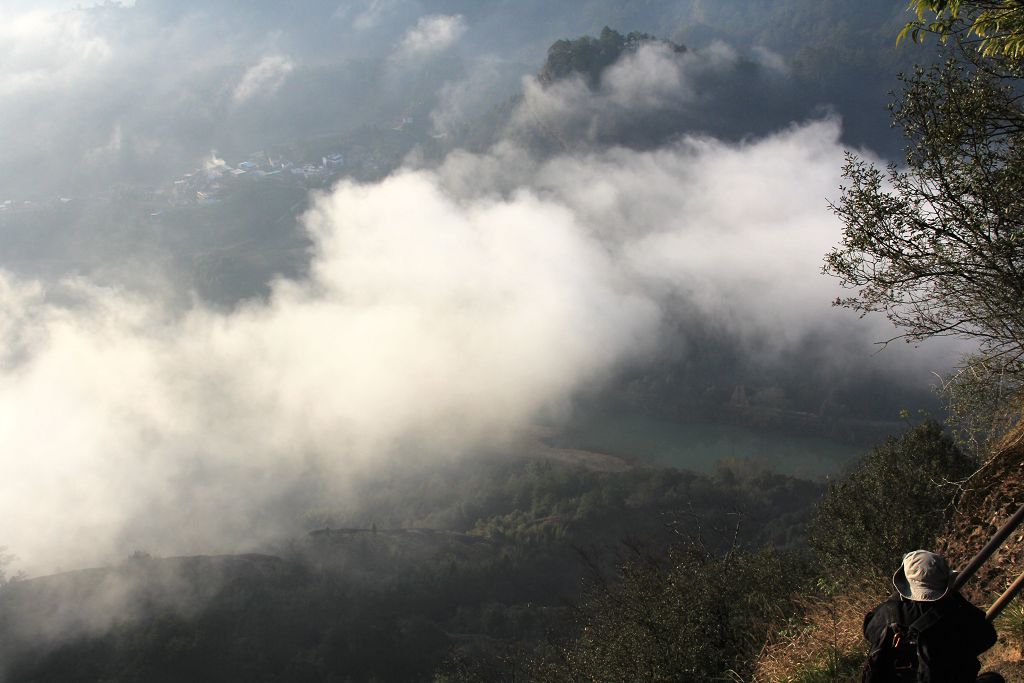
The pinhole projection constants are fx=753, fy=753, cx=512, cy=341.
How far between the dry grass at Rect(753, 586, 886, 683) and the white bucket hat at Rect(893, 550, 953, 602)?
4.09 m

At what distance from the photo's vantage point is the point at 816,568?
73.8ft

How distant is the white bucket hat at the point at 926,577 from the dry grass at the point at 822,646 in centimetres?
409

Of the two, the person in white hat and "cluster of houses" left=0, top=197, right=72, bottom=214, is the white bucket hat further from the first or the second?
"cluster of houses" left=0, top=197, right=72, bottom=214

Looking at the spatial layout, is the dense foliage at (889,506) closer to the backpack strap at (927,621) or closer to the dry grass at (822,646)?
the dry grass at (822,646)

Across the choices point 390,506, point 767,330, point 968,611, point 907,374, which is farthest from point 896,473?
point 767,330

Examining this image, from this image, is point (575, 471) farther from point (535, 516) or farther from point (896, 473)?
point (896, 473)

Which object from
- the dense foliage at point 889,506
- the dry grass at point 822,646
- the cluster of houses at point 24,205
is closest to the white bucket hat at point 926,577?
the dry grass at point 822,646

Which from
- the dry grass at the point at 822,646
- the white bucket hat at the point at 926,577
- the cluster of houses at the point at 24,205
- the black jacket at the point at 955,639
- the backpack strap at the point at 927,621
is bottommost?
the dry grass at the point at 822,646

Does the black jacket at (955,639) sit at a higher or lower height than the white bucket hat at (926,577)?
lower

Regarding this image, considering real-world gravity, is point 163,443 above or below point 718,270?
below

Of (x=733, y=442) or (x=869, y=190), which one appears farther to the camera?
(x=733, y=442)

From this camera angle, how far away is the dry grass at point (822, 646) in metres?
8.95

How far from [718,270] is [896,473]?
18532 centimetres

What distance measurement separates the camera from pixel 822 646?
9.70 metres
